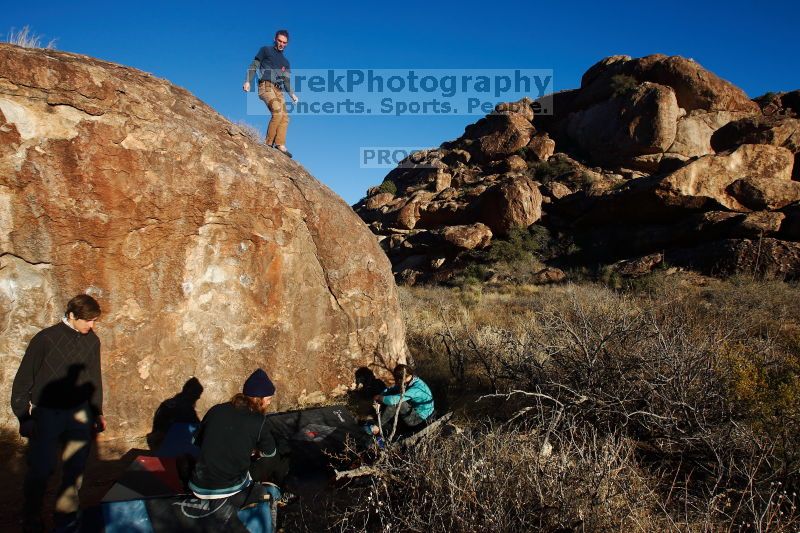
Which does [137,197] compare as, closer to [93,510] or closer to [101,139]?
[101,139]

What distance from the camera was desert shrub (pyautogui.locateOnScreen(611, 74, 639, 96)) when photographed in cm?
2369

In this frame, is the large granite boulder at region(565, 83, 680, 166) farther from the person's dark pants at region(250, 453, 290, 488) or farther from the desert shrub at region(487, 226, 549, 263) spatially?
the person's dark pants at region(250, 453, 290, 488)

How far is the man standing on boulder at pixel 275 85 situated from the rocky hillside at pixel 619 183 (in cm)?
1117

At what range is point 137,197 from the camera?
423 cm

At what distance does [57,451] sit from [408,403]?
2834 mm

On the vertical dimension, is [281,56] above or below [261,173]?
above

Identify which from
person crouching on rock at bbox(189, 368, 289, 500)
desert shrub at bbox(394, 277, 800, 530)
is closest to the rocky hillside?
desert shrub at bbox(394, 277, 800, 530)

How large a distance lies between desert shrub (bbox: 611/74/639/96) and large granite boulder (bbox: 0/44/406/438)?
23558 mm

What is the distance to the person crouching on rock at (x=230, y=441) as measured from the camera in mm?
2660

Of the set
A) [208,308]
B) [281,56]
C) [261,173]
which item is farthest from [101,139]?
[281,56]

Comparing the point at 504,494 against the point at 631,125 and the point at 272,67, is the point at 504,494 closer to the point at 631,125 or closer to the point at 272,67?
the point at 272,67

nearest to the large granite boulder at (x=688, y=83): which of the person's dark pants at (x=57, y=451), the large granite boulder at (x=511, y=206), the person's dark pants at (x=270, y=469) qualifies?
the large granite boulder at (x=511, y=206)

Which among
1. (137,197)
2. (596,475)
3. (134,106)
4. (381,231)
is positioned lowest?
(596,475)

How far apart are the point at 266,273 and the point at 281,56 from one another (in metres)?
3.52
